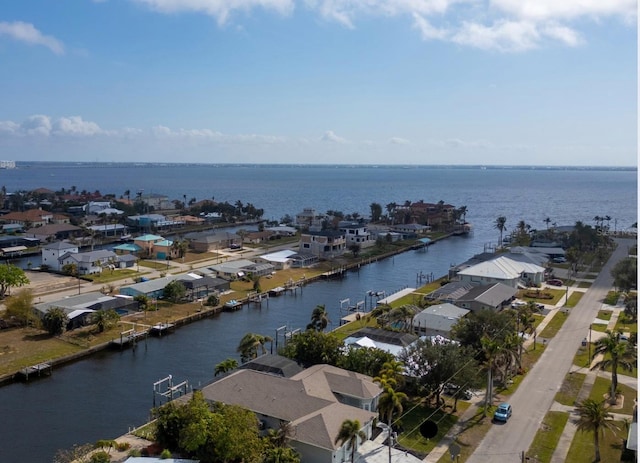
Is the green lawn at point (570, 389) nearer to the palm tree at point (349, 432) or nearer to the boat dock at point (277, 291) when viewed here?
the palm tree at point (349, 432)

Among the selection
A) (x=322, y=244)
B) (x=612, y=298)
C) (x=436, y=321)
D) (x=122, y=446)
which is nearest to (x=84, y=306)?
(x=122, y=446)

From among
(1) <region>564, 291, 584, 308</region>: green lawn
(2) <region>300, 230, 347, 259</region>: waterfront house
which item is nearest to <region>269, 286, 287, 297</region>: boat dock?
(2) <region>300, 230, 347, 259</region>: waterfront house

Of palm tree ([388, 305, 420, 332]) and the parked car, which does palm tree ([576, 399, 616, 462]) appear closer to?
the parked car

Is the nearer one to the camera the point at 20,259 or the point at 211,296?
the point at 211,296

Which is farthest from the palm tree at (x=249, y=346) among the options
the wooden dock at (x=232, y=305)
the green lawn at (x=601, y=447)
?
the green lawn at (x=601, y=447)

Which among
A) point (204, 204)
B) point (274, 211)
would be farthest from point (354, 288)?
point (274, 211)

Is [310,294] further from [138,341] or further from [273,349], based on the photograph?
[138,341]
